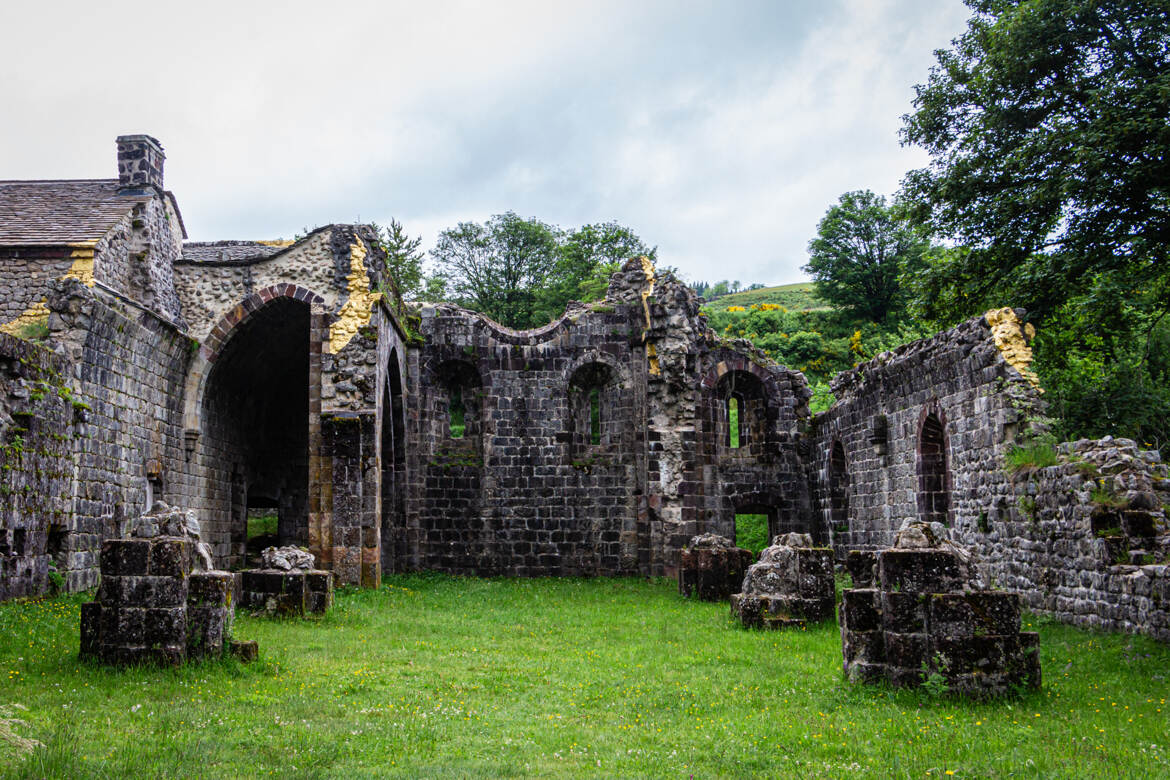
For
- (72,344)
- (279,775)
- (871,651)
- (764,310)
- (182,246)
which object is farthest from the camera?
(764,310)

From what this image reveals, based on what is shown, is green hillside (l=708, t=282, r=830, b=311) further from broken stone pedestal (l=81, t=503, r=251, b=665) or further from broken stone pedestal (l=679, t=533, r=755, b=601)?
broken stone pedestal (l=81, t=503, r=251, b=665)

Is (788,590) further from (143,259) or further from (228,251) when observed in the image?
(228,251)

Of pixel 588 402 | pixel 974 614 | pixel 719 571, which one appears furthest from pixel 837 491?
pixel 974 614

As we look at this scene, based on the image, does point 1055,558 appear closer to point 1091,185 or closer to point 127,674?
point 1091,185

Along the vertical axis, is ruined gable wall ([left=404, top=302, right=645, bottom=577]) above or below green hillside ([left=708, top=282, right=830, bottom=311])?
below

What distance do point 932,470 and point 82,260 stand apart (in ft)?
53.4

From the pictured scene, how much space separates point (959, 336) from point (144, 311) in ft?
46.5

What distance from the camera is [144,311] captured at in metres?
16.9

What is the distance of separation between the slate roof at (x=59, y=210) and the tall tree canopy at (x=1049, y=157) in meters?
16.9

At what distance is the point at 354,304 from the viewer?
1936cm

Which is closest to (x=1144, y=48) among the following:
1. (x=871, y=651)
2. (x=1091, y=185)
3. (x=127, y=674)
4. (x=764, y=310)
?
(x=1091, y=185)

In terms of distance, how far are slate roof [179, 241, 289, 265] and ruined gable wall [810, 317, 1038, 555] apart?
12.9 metres

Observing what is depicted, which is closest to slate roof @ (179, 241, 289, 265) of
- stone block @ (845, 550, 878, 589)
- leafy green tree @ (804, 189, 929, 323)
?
stone block @ (845, 550, 878, 589)

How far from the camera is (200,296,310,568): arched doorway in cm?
2072
